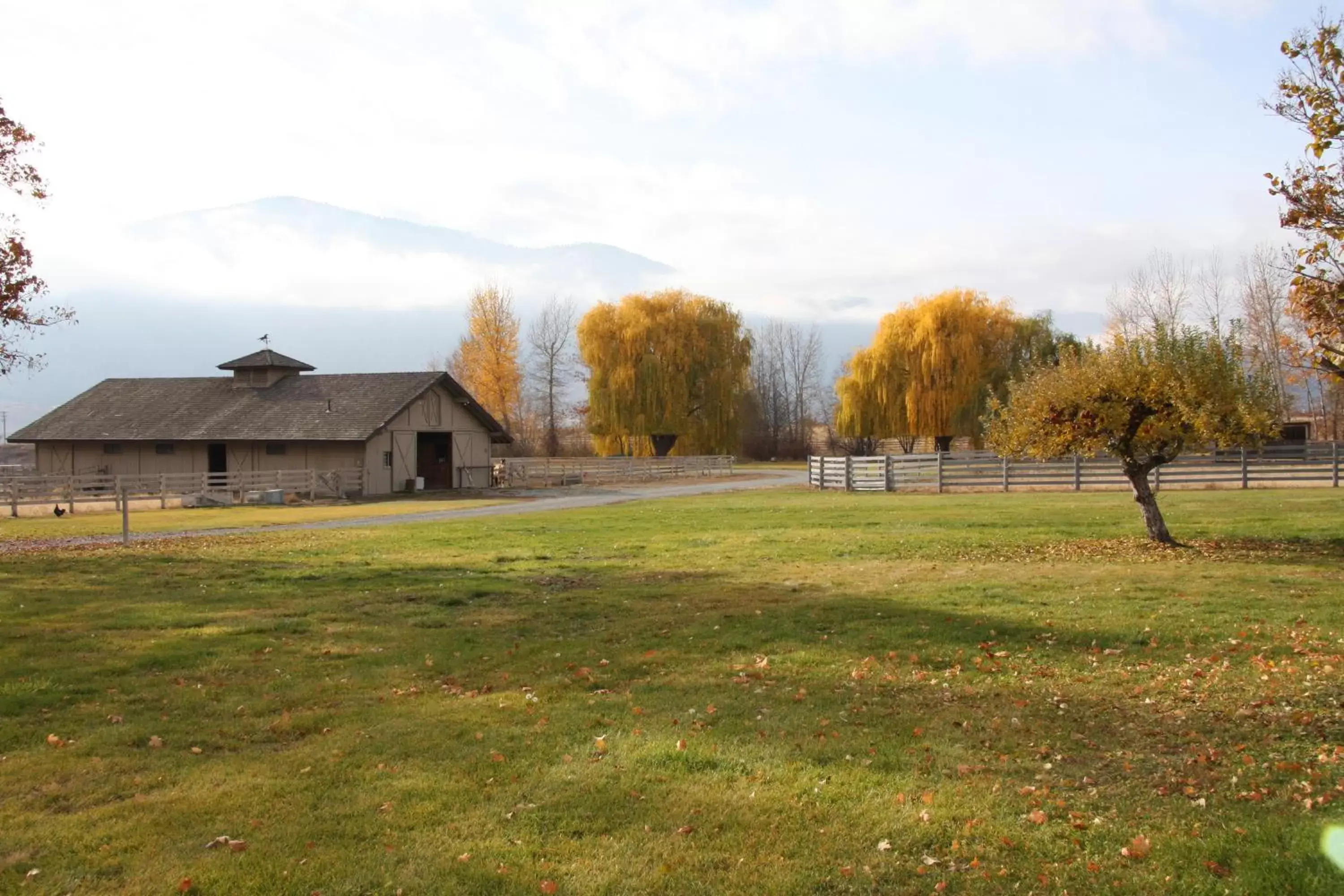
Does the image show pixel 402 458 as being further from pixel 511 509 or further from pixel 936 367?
pixel 936 367

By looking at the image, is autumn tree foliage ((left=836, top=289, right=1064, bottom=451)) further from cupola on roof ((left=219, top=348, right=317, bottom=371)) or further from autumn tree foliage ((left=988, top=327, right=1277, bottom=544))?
autumn tree foliage ((left=988, top=327, right=1277, bottom=544))

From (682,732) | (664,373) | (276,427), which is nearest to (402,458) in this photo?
(276,427)

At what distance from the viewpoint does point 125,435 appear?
42.4m

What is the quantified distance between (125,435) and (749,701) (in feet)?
141

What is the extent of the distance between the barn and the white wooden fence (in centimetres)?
142

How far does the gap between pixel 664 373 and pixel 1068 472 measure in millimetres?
32309

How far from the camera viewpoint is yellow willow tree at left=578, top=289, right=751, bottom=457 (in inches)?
2409

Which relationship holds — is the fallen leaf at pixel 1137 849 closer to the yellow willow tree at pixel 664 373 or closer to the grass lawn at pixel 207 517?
the grass lawn at pixel 207 517

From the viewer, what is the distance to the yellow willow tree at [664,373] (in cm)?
6119

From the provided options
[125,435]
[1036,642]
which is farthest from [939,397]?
[1036,642]

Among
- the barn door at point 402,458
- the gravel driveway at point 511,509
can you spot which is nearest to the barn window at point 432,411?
the barn door at point 402,458

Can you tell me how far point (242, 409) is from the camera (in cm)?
4325

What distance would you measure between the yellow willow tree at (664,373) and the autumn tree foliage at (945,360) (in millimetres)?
9588

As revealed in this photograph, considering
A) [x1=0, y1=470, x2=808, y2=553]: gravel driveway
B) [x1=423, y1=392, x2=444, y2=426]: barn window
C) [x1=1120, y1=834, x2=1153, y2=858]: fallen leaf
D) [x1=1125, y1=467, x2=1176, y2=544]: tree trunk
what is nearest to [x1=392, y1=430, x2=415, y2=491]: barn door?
[x1=423, y1=392, x2=444, y2=426]: barn window
